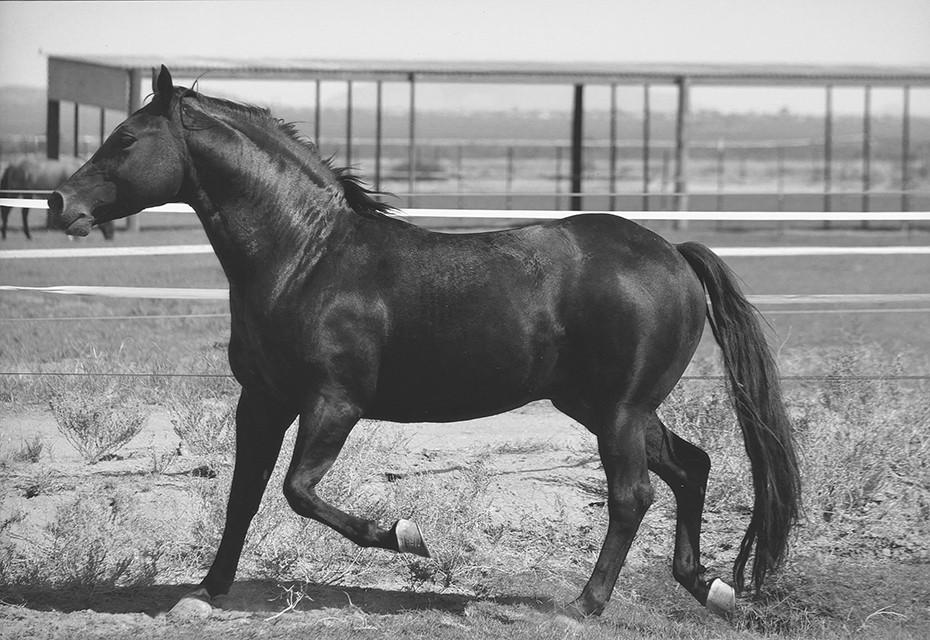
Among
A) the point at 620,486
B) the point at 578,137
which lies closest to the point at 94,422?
the point at 620,486

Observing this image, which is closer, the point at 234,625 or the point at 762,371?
the point at 234,625

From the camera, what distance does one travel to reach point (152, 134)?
4.23m

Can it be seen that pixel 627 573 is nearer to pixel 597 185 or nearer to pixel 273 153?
pixel 273 153

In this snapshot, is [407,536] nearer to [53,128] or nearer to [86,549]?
[86,549]

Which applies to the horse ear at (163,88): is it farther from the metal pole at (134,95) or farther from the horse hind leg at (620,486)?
the metal pole at (134,95)

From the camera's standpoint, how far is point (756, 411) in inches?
187

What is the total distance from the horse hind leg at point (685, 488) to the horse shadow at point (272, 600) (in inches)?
21.9

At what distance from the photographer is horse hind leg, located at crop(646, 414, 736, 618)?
4695 mm

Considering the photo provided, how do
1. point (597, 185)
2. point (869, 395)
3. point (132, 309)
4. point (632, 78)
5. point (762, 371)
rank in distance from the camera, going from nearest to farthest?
point (762, 371)
point (869, 395)
point (132, 309)
point (632, 78)
point (597, 185)

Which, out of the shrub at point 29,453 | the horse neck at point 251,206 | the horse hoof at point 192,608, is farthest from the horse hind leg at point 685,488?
the shrub at point 29,453

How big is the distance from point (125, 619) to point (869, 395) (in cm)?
443

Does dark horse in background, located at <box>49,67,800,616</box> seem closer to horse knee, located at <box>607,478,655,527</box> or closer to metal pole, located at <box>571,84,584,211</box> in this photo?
horse knee, located at <box>607,478,655,527</box>

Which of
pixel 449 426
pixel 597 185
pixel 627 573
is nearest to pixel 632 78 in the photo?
pixel 449 426

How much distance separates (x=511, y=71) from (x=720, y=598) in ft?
62.4
